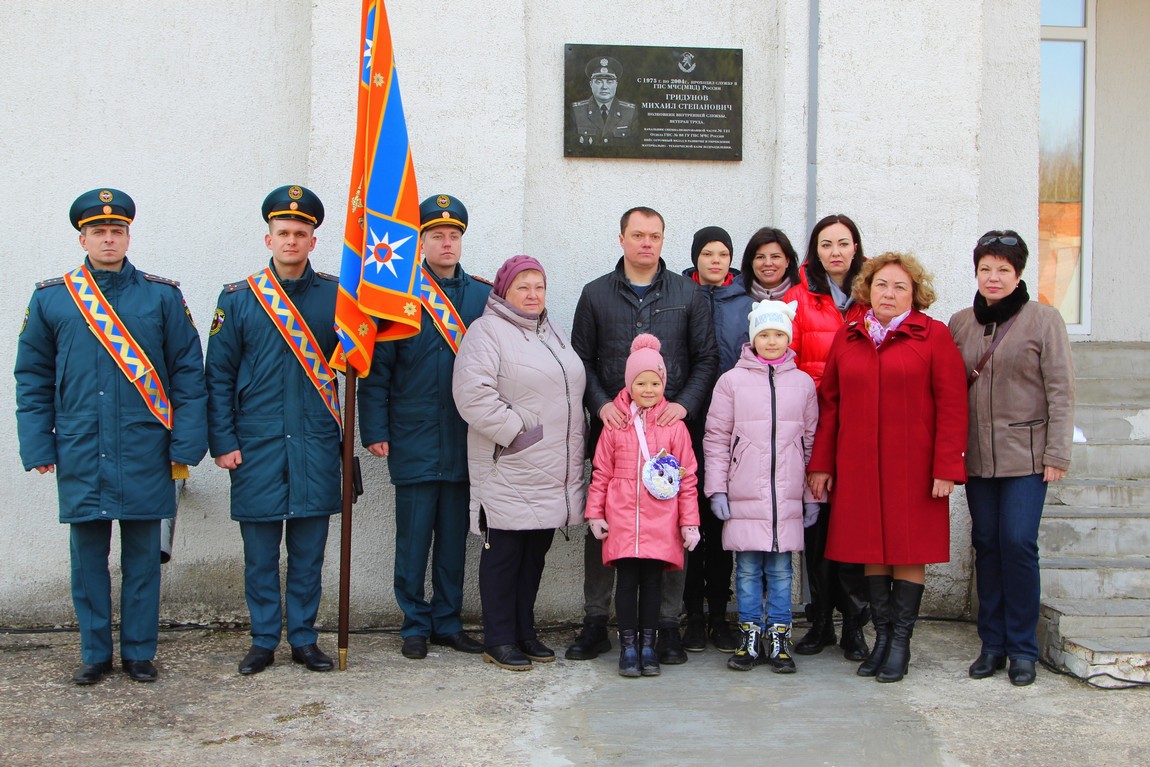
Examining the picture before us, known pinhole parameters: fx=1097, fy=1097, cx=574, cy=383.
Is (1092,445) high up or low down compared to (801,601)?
up

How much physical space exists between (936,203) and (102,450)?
158 inches

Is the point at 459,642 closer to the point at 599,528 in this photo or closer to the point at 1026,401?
the point at 599,528

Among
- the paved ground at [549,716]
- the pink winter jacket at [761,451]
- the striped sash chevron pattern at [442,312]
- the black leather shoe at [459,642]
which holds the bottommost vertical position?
the paved ground at [549,716]

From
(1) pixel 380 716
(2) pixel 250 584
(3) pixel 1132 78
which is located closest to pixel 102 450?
(2) pixel 250 584

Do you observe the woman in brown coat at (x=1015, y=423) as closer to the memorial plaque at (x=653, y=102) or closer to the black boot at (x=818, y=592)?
→ the black boot at (x=818, y=592)

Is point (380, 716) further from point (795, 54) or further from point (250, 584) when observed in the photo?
point (795, 54)

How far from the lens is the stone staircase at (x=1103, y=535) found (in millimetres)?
4461

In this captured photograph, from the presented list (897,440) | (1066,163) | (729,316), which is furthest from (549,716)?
(1066,163)

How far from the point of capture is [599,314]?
4.84 m

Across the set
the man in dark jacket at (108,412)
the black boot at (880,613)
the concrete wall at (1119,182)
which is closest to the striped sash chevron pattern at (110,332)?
the man in dark jacket at (108,412)

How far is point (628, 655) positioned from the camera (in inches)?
178

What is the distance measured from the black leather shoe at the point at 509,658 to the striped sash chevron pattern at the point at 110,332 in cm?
173

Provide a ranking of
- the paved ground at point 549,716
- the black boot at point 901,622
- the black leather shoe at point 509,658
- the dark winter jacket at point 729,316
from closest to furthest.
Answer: the paved ground at point 549,716 < the black boot at point 901,622 < the black leather shoe at point 509,658 < the dark winter jacket at point 729,316

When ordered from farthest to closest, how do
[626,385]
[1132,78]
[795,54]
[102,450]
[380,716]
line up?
[1132,78]
[795,54]
[626,385]
[102,450]
[380,716]
